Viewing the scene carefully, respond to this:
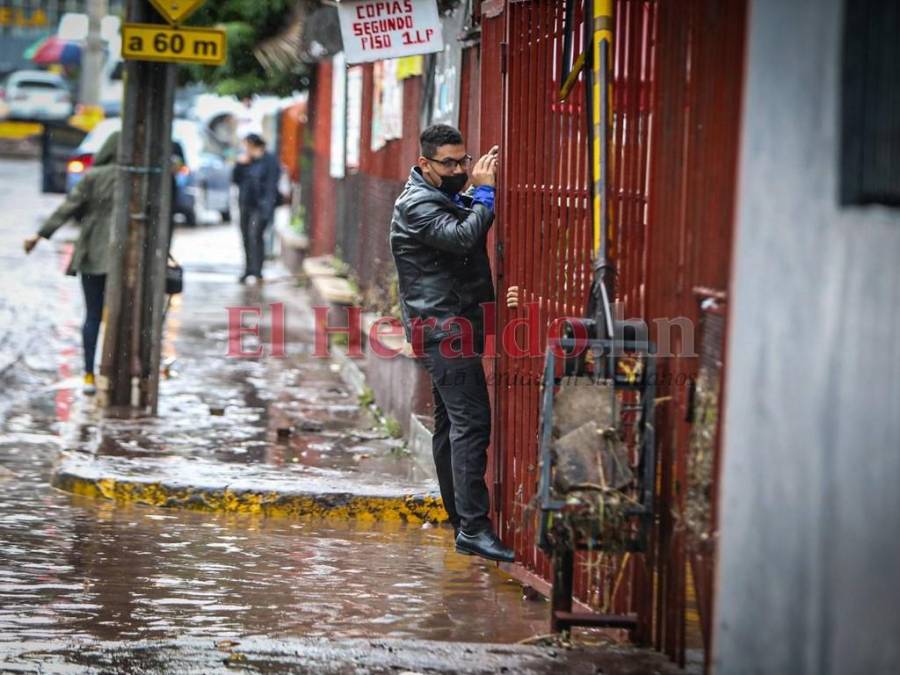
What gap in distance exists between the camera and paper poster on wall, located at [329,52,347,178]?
56.1ft

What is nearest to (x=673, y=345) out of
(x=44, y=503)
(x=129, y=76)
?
(x=44, y=503)

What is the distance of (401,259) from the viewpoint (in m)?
7.11

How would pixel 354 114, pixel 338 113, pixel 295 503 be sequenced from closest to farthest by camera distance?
1. pixel 295 503
2. pixel 354 114
3. pixel 338 113

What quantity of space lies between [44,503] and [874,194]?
5782mm

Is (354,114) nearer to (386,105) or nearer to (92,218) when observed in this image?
(386,105)

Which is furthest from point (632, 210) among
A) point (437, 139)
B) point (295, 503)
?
point (295, 503)

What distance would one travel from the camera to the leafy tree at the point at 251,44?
1966 centimetres

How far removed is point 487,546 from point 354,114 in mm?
9739

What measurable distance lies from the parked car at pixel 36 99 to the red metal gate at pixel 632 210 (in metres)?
42.9

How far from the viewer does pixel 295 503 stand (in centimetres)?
848

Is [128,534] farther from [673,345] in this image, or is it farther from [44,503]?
[673,345]

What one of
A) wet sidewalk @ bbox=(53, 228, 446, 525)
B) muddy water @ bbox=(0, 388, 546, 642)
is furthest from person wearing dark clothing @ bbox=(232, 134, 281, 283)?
muddy water @ bbox=(0, 388, 546, 642)

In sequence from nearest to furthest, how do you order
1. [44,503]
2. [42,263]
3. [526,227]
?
[526,227], [44,503], [42,263]

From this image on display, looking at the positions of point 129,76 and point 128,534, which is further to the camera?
point 129,76
